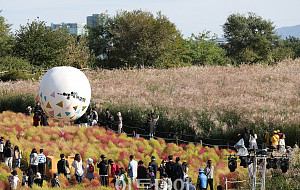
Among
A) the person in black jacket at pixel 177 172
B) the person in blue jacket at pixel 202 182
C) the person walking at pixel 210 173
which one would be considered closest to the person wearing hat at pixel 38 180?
the person in black jacket at pixel 177 172

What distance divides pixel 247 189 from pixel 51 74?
9.70m

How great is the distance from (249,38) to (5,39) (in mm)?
39955

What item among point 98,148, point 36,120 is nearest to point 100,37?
point 36,120

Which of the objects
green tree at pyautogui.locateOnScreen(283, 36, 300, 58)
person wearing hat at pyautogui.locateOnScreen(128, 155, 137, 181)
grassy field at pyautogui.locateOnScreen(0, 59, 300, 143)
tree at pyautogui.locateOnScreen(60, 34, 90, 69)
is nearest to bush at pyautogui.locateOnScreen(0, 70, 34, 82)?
grassy field at pyautogui.locateOnScreen(0, 59, 300, 143)

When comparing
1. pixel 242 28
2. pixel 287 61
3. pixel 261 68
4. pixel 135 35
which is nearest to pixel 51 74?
pixel 261 68

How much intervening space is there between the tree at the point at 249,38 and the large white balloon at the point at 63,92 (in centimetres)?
5415

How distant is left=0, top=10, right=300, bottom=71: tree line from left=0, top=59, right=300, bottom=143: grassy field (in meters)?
11.1

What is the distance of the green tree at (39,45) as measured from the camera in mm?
63125

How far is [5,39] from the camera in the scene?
64.9 metres

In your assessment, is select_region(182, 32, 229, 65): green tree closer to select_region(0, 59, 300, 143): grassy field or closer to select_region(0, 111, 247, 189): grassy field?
select_region(0, 59, 300, 143): grassy field

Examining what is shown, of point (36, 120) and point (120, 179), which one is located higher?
point (36, 120)

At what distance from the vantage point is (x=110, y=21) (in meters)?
67.6

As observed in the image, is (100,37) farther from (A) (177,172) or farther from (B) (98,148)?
(A) (177,172)

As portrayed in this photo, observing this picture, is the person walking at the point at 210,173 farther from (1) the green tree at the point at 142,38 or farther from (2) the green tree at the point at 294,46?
(2) the green tree at the point at 294,46
